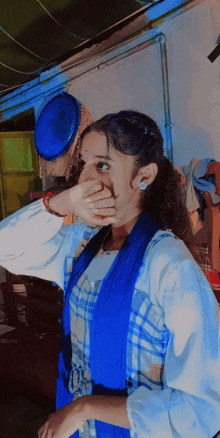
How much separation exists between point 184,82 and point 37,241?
4.91 feet

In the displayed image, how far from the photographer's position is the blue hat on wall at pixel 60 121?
1.54m

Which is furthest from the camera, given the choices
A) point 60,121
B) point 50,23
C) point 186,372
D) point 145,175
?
point 50,23

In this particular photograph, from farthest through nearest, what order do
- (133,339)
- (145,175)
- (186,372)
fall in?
(145,175) < (133,339) < (186,372)

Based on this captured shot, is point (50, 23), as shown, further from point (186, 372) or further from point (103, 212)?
point (186, 372)

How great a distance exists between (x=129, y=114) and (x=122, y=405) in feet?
2.15

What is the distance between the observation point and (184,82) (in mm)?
1894

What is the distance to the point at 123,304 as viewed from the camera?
27.1 inches

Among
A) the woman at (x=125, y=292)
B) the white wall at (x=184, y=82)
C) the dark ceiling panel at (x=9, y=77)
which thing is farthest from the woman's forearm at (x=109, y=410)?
the dark ceiling panel at (x=9, y=77)

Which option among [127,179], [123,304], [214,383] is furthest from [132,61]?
[214,383]

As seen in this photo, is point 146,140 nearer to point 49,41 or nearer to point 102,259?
point 102,259

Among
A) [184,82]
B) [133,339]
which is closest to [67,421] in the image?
[133,339]

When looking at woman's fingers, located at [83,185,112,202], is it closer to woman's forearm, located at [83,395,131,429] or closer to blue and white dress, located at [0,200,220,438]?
blue and white dress, located at [0,200,220,438]

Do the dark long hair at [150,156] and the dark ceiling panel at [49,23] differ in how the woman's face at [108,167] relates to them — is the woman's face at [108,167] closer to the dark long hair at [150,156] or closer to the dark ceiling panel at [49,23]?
the dark long hair at [150,156]

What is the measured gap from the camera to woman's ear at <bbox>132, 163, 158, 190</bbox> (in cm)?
77
